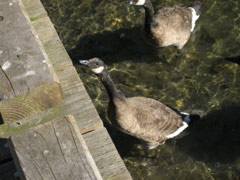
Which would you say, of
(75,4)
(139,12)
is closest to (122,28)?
(139,12)

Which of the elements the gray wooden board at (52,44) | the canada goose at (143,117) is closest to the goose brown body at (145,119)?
the canada goose at (143,117)

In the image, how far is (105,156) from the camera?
8.63ft

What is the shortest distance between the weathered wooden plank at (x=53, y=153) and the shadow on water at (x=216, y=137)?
12.2ft

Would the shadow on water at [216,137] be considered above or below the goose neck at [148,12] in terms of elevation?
below

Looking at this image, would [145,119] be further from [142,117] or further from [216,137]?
[216,137]

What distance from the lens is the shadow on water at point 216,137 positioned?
5191 mm

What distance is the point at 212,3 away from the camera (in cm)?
715

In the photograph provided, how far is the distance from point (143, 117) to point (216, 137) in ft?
5.38

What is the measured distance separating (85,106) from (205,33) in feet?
15.3

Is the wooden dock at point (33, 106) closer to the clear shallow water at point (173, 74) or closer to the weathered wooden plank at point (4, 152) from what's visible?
the weathered wooden plank at point (4, 152)

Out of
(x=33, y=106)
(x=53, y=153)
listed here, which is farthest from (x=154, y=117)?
(x=53, y=153)

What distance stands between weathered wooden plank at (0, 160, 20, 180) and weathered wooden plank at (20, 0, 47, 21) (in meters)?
1.87

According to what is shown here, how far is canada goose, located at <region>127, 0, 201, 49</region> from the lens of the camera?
5852mm

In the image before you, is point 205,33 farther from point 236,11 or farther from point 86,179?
point 86,179
